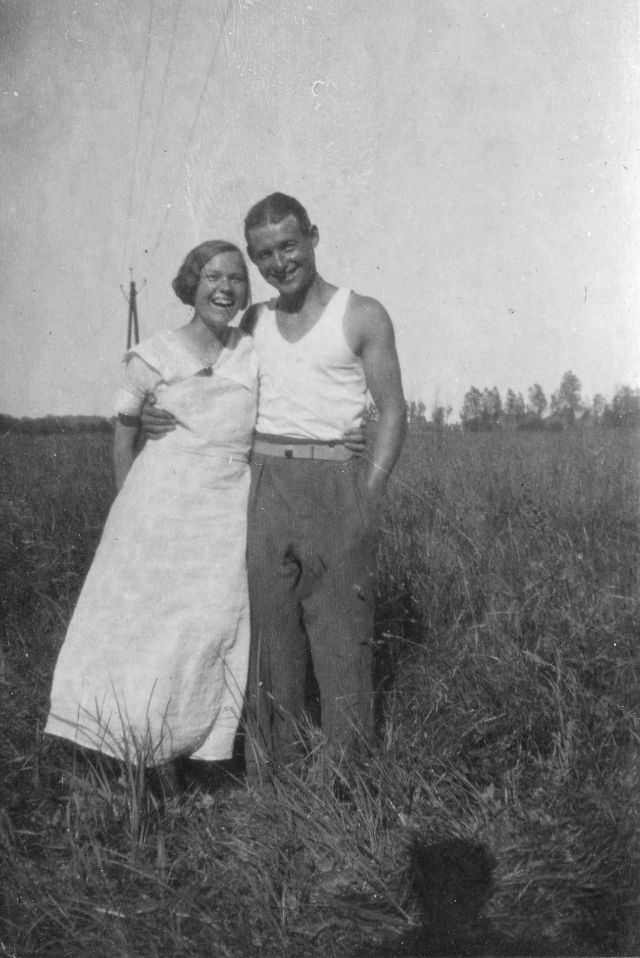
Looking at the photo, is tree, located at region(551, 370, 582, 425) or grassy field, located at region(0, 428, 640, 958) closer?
grassy field, located at region(0, 428, 640, 958)

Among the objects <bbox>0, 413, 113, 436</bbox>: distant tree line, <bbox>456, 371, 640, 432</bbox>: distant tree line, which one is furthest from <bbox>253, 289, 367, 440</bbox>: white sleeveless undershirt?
<bbox>456, 371, 640, 432</bbox>: distant tree line

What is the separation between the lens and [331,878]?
89.6 inches

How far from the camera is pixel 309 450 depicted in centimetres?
279

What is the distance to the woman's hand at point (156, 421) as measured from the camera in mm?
2791

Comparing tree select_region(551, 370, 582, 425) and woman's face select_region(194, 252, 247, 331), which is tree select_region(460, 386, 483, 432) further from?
woman's face select_region(194, 252, 247, 331)

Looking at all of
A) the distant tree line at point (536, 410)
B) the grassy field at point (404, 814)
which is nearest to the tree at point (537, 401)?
the distant tree line at point (536, 410)

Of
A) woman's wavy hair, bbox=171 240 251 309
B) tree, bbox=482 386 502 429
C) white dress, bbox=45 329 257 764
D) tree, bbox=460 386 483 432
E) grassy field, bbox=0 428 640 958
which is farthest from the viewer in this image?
tree, bbox=482 386 502 429

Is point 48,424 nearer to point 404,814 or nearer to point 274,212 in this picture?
point 274,212

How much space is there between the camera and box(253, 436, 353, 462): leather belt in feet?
9.15

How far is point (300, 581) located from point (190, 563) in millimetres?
377

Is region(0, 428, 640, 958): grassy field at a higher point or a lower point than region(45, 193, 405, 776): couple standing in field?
lower

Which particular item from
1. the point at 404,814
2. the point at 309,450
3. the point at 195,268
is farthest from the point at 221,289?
the point at 404,814

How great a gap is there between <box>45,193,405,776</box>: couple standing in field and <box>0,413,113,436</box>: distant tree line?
5.25 feet

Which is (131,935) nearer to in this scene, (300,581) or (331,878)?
(331,878)
